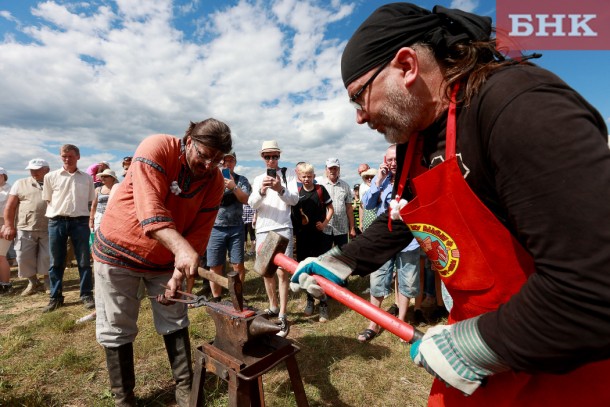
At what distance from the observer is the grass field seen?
10.3ft

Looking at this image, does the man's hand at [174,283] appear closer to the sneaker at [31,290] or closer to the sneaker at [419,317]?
the sneaker at [419,317]

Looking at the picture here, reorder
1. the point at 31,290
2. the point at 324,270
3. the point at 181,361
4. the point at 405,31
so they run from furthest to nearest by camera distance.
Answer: the point at 31,290
the point at 181,361
the point at 324,270
the point at 405,31

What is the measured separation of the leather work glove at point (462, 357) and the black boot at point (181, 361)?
260 cm

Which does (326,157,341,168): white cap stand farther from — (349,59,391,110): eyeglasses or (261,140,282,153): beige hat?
(349,59,391,110): eyeglasses

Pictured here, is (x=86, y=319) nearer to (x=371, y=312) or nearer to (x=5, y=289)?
(x=5, y=289)

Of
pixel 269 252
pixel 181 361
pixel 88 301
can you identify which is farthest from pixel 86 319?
pixel 269 252

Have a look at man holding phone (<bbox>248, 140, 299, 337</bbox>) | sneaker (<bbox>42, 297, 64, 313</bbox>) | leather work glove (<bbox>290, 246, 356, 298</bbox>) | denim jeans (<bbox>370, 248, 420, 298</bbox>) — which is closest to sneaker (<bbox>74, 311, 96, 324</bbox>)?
sneaker (<bbox>42, 297, 64, 313</bbox>)

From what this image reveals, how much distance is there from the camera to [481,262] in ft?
3.60

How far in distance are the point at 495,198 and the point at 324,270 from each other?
3.29ft

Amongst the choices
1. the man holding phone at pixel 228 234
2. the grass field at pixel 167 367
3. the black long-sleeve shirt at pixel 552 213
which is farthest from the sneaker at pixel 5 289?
the black long-sleeve shirt at pixel 552 213

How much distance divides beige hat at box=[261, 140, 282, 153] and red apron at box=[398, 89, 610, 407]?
371cm

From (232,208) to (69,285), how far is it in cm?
482

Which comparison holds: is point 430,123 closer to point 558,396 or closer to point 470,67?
point 470,67

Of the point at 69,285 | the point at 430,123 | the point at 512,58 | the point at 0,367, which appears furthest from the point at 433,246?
the point at 69,285
